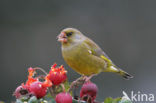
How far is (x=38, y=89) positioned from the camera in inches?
37.1

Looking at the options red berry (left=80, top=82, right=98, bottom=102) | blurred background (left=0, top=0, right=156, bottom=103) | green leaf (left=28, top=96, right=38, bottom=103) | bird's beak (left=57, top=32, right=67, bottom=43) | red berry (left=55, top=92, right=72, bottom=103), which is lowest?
green leaf (left=28, top=96, right=38, bottom=103)

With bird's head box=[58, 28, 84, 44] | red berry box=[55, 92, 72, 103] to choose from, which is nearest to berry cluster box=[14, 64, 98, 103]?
red berry box=[55, 92, 72, 103]

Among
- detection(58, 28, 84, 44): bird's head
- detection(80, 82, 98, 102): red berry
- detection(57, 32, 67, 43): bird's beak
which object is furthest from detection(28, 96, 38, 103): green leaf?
detection(58, 28, 84, 44): bird's head

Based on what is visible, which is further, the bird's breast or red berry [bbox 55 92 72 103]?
the bird's breast

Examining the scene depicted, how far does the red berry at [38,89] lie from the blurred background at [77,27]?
2437mm


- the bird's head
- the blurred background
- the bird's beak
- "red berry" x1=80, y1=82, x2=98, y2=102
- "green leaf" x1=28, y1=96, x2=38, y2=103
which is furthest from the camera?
the blurred background

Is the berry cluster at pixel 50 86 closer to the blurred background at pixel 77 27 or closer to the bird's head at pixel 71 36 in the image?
the bird's head at pixel 71 36

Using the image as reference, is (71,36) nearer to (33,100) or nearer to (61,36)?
(61,36)

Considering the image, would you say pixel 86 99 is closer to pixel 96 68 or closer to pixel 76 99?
pixel 76 99

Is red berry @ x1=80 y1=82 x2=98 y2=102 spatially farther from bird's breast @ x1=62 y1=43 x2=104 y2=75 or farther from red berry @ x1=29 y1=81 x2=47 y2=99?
bird's breast @ x1=62 y1=43 x2=104 y2=75

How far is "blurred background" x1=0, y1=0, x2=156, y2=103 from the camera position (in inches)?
139

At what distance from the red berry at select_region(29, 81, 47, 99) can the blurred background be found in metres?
2.44

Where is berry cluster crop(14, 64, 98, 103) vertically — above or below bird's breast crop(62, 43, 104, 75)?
below

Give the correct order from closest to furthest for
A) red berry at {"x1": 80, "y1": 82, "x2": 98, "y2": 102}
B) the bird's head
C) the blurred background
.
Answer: red berry at {"x1": 80, "y1": 82, "x2": 98, "y2": 102} < the bird's head < the blurred background
